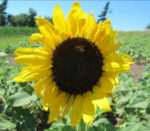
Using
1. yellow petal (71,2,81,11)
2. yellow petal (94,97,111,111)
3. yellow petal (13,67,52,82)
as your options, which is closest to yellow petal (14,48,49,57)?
yellow petal (13,67,52,82)

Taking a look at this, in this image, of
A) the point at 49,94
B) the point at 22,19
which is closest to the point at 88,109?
the point at 49,94

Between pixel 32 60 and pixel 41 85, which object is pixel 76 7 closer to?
pixel 32 60

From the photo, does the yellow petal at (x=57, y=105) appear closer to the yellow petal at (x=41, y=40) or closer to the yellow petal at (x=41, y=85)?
the yellow petal at (x=41, y=85)

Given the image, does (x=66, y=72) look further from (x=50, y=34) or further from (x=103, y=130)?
(x=103, y=130)

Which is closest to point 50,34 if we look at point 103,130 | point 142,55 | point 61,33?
point 61,33

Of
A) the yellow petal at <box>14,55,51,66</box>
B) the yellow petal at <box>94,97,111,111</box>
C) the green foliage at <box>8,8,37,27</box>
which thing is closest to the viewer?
the yellow petal at <box>94,97,111,111</box>

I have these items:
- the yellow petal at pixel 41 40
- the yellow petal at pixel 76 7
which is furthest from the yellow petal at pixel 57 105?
the yellow petal at pixel 76 7

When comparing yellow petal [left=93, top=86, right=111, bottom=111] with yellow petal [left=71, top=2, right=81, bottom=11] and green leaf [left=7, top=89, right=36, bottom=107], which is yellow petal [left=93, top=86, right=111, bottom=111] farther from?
yellow petal [left=71, top=2, right=81, bottom=11]
